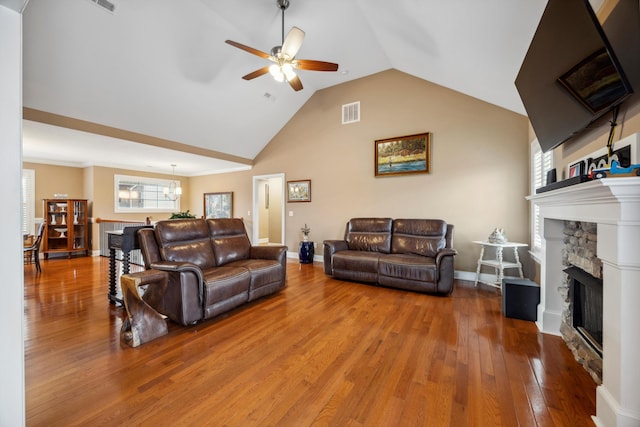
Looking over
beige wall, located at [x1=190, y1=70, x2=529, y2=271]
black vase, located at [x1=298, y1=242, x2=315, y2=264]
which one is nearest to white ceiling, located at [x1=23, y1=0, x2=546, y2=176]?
beige wall, located at [x1=190, y1=70, x2=529, y2=271]

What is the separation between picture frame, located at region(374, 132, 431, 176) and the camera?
14.8ft

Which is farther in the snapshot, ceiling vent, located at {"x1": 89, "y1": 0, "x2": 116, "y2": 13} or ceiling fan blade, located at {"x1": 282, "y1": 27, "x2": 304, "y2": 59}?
ceiling vent, located at {"x1": 89, "y1": 0, "x2": 116, "y2": 13}

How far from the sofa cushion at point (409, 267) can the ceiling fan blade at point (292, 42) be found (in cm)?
298

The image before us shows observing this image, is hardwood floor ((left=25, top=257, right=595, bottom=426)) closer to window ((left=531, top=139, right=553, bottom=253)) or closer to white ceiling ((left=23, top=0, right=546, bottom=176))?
window ((left=531, top=139, right=553, bottom=253))

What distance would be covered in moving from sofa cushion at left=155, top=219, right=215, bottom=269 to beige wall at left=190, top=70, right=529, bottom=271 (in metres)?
2.89

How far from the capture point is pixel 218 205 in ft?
25.4

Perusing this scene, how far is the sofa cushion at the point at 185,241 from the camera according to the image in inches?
112

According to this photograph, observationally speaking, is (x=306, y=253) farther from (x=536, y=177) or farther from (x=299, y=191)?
(x=536, y=177)

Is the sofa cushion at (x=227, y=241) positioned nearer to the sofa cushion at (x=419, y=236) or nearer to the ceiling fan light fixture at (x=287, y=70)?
the ceiling fan light fixture at (x=287, y=70)

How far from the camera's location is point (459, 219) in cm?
426

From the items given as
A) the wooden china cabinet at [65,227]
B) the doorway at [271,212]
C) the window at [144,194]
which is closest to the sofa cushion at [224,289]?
the doorway at [271,212]

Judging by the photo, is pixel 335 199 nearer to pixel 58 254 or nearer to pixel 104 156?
pixel 104 156

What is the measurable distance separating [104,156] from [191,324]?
18.0 ft

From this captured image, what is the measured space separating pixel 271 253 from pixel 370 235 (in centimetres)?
186
